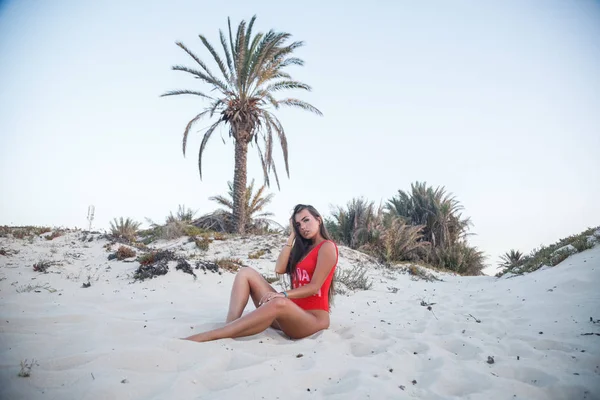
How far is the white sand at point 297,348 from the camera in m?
1.95

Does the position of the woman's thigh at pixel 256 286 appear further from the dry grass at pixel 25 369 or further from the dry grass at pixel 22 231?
the dry grass at pixel 22 231

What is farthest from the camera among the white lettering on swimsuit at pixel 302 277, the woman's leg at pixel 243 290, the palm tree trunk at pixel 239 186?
the palm tree trunk at pixel 239 186

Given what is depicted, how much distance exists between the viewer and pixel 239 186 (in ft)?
43.5

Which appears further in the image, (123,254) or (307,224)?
(123,254)

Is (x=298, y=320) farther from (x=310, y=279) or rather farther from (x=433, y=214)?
(x=433, y=214)

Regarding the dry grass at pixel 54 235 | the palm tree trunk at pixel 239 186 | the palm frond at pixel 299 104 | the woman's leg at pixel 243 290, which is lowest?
the woman's leg at pixel 243 290

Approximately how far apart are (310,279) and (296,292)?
0.33 meters

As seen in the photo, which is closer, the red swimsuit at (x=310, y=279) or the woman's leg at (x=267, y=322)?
the woman's leg at (x=267, y=322)

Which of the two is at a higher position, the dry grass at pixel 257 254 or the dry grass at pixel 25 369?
the dry grass at pixel 257 254

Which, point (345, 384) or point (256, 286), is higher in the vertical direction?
point (256, 286)

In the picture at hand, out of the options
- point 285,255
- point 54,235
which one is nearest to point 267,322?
point 285,255

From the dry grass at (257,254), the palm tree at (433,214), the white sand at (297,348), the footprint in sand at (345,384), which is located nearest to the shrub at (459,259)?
the palm tree at (433,214)

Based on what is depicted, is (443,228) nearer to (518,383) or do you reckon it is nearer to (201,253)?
(201,253)

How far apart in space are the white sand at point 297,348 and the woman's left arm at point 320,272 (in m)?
0.42
